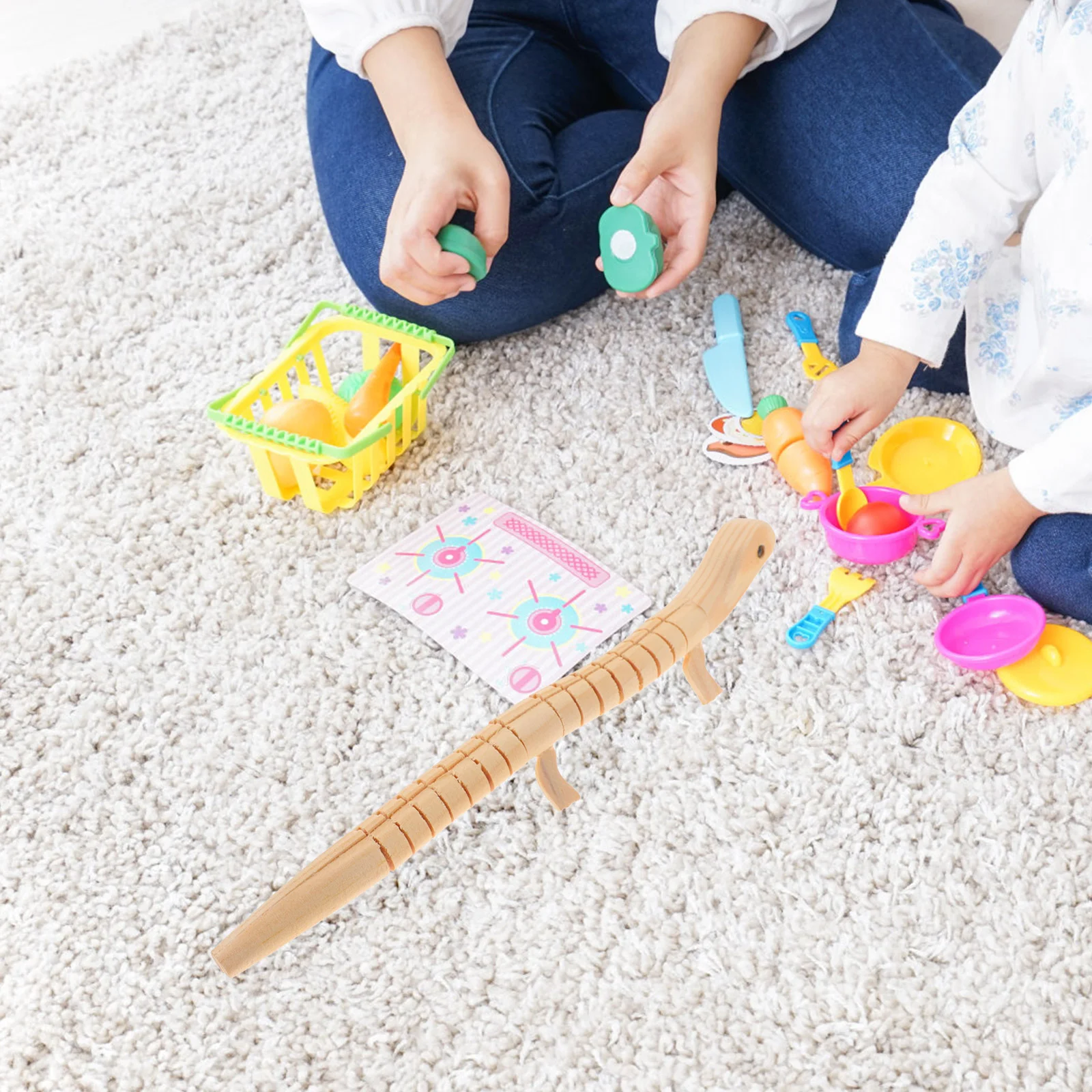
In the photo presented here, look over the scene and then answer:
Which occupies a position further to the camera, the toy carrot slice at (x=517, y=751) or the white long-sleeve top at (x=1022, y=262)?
the white long-sleeve top at (x=1022, y=262)

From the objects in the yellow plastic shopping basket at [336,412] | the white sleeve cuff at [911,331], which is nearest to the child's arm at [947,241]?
the white sleeve cuff at [911,331]

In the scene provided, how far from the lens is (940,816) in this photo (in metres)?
0.69

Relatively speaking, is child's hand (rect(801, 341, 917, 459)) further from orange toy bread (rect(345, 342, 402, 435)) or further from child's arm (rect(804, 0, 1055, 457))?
orange toy bread (rect(345, 342, 402, 435))

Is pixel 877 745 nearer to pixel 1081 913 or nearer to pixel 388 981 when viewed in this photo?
pixel 1081 913

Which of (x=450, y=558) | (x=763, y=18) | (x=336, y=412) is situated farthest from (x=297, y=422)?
(x=763, y=18)

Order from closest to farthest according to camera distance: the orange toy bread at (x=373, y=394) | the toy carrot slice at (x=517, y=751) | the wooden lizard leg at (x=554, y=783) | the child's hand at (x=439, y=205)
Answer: the toy carrot slice at (x=517, y=751), the wooden lizard leg at (x=554, y=783), the child's hand at (x=439, y=205), the orange toy bread at (x=373, y=394)

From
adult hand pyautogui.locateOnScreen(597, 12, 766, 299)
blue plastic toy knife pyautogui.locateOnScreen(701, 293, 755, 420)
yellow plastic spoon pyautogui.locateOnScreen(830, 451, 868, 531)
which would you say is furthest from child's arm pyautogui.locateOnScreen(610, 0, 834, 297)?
yellow plastic spoon pyautogui.locateOnScreen(830, 451, 868, 531)

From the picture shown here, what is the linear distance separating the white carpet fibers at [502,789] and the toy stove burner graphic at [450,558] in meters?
0.04

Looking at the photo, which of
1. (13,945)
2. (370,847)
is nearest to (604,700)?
(370,847)

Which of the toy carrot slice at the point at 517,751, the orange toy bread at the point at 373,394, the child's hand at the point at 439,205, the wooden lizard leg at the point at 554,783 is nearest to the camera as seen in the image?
the toy carrot slice at the point at 517,751

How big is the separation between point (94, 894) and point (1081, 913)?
60 cm

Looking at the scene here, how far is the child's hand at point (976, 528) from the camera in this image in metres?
0.75

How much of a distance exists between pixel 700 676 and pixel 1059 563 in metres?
0.27

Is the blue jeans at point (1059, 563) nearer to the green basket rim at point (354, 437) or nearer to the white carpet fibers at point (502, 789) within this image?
the white carpet fibers at point (502, 789)
